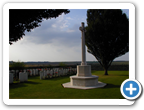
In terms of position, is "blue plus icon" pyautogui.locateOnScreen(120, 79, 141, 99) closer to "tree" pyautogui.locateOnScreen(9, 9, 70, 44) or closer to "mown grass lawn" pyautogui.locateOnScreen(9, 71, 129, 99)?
"mown grass lawn" pyautogui.locateOnScreen(9, 71, 129, 99)

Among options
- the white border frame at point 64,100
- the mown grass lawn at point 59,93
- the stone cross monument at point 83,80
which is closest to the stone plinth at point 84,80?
the stone cross monument at point 83,80

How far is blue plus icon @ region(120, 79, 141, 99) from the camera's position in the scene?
139 inches

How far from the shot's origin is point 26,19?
25.8 ft

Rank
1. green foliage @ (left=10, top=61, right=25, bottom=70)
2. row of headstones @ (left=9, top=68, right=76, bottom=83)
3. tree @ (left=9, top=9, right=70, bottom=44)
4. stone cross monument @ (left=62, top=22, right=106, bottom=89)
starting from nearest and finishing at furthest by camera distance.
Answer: tree @ (left=9, top=9, right=70, bottom=44) → stone cross monument @ (left=62, top=22, right=106, bottom=89) → row of headstones @ (left=9, top=68, right=76, bottom=83) → green foliage @ (left=10, top=61, right=25, bottom=70)

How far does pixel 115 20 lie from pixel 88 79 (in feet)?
33.6

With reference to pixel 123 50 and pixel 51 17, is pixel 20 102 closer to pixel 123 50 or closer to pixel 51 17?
pixel 51 17

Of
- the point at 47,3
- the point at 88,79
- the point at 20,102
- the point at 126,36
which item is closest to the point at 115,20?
the point at 126,36

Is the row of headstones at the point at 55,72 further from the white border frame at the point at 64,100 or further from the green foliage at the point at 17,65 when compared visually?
the white border frame at the point at 64,100

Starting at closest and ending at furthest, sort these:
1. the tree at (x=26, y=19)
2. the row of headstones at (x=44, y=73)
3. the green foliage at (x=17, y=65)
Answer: the tree at (x=26, y=19) → the row of headstones at (x=44, y=73) → the green foliage at (x=17, y=65)

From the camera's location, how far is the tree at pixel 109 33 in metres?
15.7

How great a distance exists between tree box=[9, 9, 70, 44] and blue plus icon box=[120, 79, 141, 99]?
4.76 meters

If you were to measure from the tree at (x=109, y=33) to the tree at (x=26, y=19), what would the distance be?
8940 millimetres

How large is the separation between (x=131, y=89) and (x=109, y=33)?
1295 centimetres

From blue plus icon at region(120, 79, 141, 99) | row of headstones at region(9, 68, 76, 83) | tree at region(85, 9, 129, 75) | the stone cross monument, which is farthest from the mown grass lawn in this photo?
tree at region(85, 9, 129, 75)
